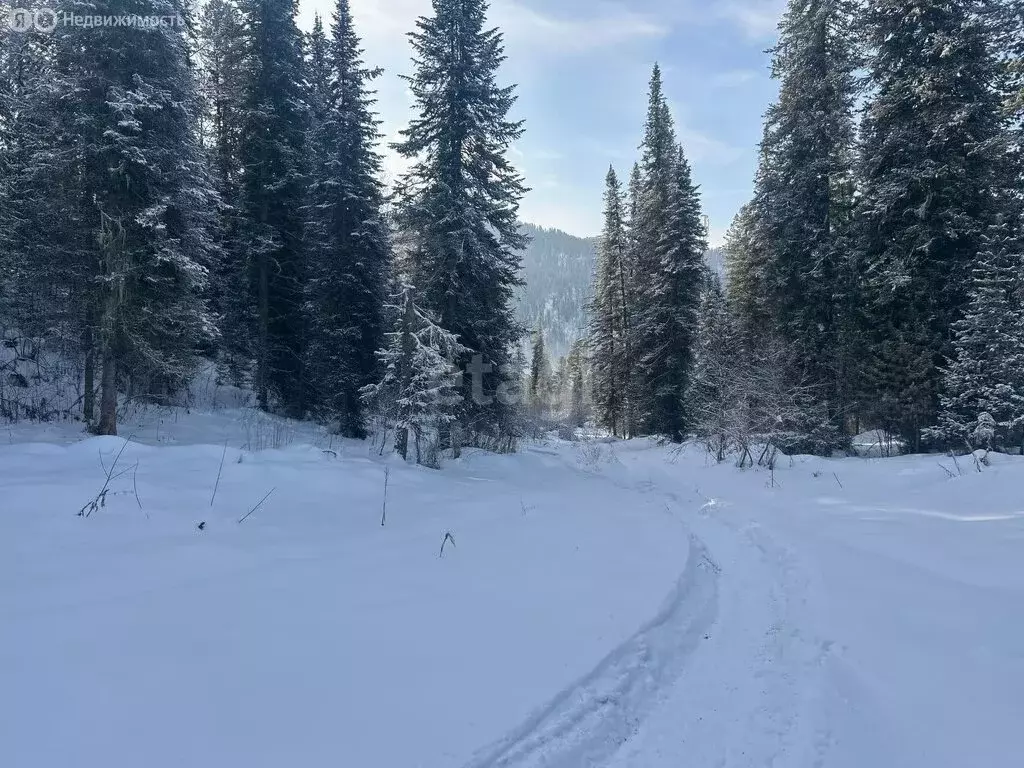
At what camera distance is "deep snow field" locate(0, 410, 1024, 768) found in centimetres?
296

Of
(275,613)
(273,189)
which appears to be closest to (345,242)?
(273,189)

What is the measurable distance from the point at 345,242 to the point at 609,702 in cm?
1650

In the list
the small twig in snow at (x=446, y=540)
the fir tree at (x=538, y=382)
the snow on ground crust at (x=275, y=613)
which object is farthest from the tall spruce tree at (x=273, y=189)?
the fir tree at (x=538, y=382)

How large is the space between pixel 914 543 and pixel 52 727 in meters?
8.97

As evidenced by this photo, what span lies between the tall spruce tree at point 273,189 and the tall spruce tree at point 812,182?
17336 millimetres

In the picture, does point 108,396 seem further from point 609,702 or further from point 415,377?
point 609,702

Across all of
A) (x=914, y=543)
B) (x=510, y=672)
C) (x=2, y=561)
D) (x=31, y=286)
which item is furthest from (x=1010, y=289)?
(x=31, y=286)

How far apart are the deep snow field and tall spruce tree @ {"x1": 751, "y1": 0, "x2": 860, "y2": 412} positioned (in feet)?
30.7

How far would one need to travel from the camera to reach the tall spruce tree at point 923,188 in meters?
13.1

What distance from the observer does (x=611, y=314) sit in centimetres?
3167

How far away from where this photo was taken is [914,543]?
674 cm
